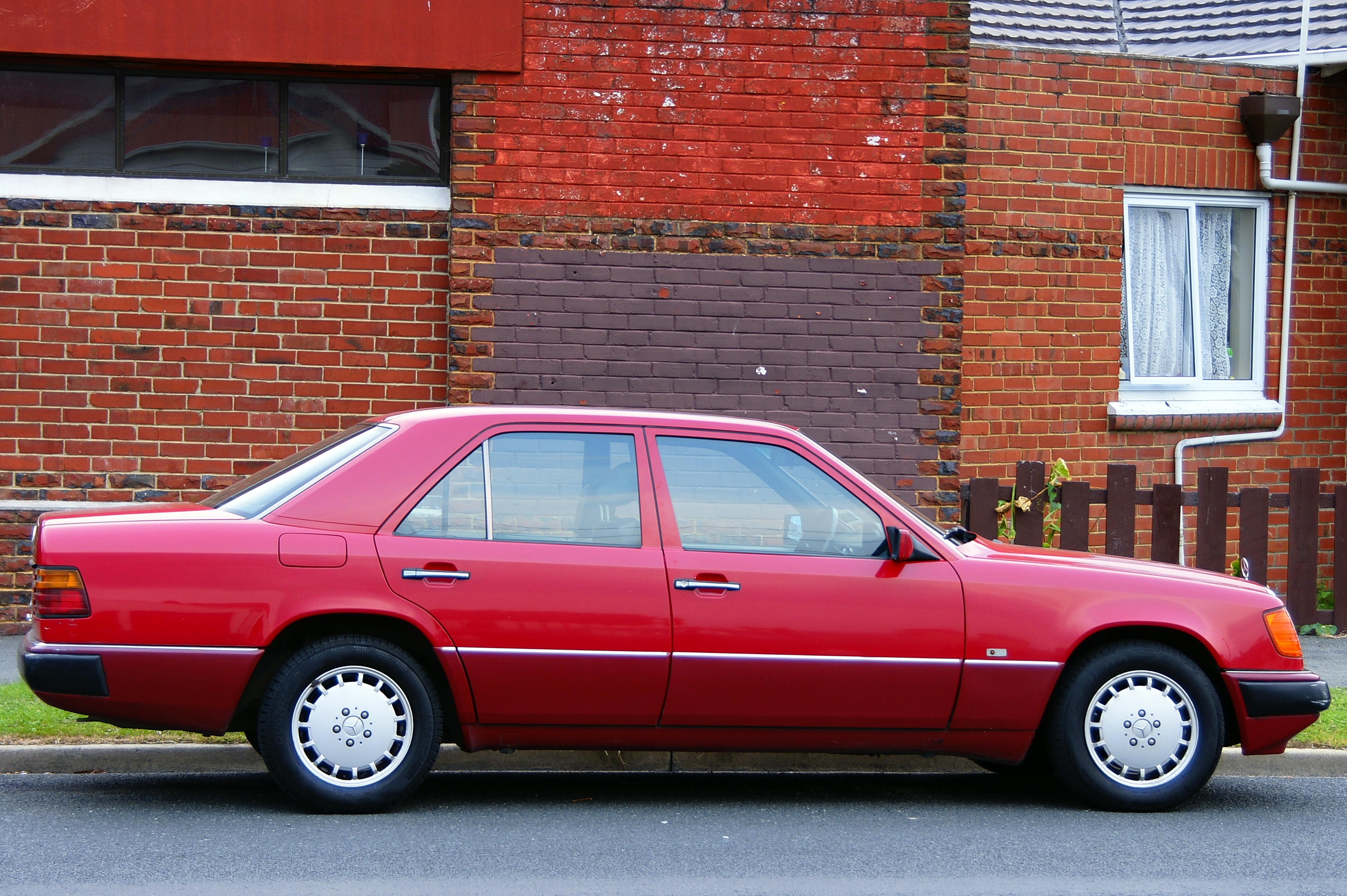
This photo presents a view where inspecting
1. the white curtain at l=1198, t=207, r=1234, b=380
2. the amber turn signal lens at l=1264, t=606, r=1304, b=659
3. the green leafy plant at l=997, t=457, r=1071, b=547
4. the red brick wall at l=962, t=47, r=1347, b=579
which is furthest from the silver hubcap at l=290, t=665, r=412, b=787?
the white curtain at l=1198, t=207, r=1234, b=380

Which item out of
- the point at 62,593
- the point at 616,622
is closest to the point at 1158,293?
the point at 616,622

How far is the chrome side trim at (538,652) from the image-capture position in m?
5.19

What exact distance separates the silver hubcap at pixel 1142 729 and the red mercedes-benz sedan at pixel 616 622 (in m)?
0.01

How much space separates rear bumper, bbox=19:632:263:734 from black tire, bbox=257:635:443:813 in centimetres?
15

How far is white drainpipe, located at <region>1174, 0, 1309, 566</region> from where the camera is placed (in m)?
10.9

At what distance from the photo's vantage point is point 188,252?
9000mm

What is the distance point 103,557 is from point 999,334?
696 cm

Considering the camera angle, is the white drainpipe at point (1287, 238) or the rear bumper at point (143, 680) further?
the white drainpipe at point (1287, 238)

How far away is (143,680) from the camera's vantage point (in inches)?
198

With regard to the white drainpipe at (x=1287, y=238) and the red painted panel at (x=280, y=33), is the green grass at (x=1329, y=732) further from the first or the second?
the red painted panel at (x=280, y=33)

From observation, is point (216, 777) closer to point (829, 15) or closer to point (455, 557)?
Answer: point (455, 557)

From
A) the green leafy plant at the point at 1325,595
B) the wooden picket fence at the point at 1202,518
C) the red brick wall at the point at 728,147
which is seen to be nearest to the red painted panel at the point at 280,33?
the red brick wall at the point at 728,147

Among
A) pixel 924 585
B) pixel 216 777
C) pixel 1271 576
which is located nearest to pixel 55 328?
pixel 216 777

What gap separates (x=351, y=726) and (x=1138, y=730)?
3.00 metres
